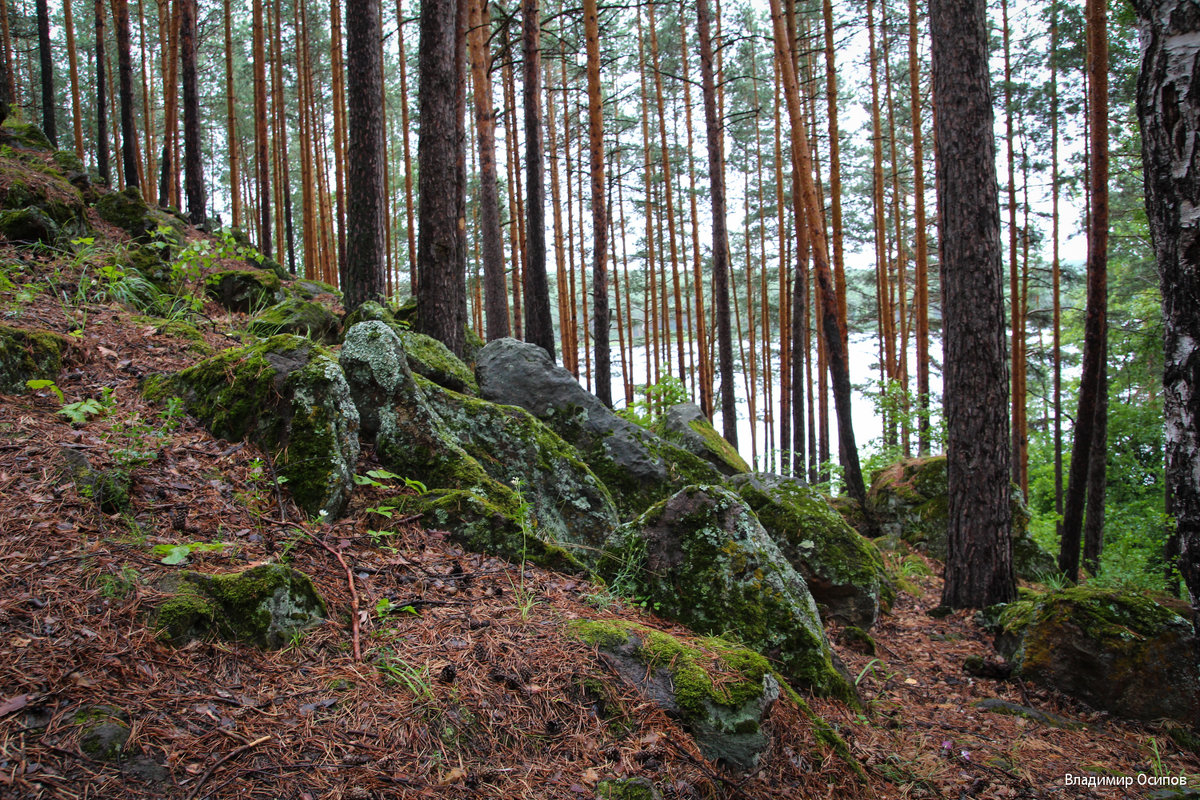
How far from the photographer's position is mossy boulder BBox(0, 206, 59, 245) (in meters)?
5.16

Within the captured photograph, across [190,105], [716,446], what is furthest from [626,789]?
[190,105]

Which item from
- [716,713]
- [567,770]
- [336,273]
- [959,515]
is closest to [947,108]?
[959,515]

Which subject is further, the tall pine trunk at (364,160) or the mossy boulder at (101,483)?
the tall pine trunk at (364,160)

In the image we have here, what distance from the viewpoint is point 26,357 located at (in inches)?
124

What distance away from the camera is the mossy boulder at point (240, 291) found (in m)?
6.32

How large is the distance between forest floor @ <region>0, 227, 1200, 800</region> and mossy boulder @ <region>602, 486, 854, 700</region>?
18 centimetres

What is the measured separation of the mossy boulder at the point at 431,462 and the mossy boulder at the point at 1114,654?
2.96 m

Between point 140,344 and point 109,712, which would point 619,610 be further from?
point 140,344

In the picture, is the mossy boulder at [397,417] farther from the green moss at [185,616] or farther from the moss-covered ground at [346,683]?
the green moss at [185,616]

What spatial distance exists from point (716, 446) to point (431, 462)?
15.9 ft

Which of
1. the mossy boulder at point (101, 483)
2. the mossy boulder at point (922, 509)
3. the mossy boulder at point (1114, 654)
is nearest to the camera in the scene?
the mossy boulder at point (101, 483)

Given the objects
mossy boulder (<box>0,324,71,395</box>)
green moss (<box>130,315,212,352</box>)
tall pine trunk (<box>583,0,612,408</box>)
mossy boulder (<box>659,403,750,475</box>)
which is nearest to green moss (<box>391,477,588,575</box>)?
mossy boulder (<box>0,324,71,395</box>)

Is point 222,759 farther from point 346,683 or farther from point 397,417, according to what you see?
point 397,417

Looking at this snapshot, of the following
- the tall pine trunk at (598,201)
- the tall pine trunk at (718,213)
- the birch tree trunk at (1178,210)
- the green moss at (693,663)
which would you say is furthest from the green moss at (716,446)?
the birch tree trunk at (1178,210)
